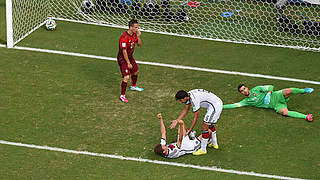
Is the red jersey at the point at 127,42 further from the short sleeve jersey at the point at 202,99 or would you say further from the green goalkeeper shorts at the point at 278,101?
the green goalkeeper shorts at the point at 278,101

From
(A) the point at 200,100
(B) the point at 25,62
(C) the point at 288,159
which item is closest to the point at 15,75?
(B) the point at 25,62

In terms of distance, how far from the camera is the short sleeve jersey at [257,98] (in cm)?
1265

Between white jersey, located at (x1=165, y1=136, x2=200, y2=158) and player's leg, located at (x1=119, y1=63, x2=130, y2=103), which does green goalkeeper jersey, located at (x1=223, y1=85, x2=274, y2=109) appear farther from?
player's leg, located at (x1=119, y1=63, x2=130, y2=103)

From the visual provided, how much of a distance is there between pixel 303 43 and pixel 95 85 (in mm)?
7396

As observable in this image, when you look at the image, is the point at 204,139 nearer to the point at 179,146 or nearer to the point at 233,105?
the point at 179,146

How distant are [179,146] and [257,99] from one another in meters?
3.05

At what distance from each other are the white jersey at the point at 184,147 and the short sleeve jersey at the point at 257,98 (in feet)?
7.97

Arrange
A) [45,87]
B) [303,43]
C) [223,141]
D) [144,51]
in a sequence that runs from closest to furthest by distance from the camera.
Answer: [223,141] → [45,87] → [144,51] → [303,43]

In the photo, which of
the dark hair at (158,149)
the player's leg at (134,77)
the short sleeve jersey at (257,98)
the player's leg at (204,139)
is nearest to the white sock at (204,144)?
the player's leg at (204,139)

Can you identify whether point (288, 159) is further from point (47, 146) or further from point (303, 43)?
point (303, 43)

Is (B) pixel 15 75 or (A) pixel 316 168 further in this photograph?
(B) pixel 15 75

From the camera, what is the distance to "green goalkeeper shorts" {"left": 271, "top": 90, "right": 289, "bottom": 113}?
12.6m

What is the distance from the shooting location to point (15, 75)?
45.1ft

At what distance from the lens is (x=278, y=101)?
41.4 feet
